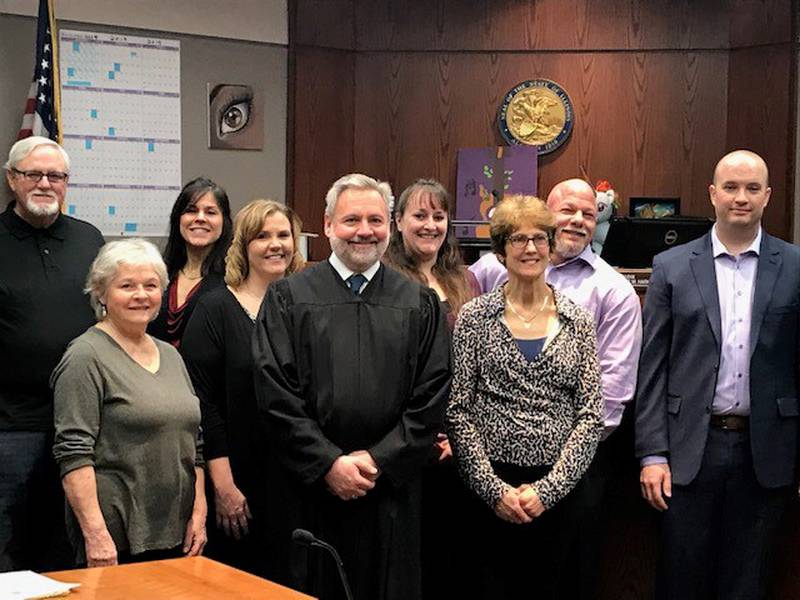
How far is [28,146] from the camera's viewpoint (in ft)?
12.2

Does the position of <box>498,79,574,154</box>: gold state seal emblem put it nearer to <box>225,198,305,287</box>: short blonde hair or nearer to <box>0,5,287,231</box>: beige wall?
<box>0,5,287,231</box>: beige wall

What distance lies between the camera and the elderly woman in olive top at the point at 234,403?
3518 mm

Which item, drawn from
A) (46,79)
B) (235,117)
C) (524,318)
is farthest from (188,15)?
(524,318)

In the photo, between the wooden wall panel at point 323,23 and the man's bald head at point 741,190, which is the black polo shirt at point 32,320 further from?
the wooden wall panel at point 323,23

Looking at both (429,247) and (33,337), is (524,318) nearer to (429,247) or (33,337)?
(429,247)

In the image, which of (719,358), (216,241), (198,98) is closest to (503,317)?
(719,358)

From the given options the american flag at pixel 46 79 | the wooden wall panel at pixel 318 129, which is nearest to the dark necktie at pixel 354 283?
the american flag at pixel 46 79

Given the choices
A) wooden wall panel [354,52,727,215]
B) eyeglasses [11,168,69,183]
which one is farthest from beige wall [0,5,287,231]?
eyeglasses [11,168,69,183]

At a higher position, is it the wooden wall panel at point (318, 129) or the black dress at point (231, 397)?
the wooden wall panel at point (318, 129)

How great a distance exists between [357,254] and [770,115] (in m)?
4.71

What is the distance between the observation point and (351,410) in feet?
10.4

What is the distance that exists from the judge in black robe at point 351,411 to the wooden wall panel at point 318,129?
3.94 meters

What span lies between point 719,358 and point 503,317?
0.69m

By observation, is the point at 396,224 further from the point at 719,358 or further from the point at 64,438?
the point at 64,438
